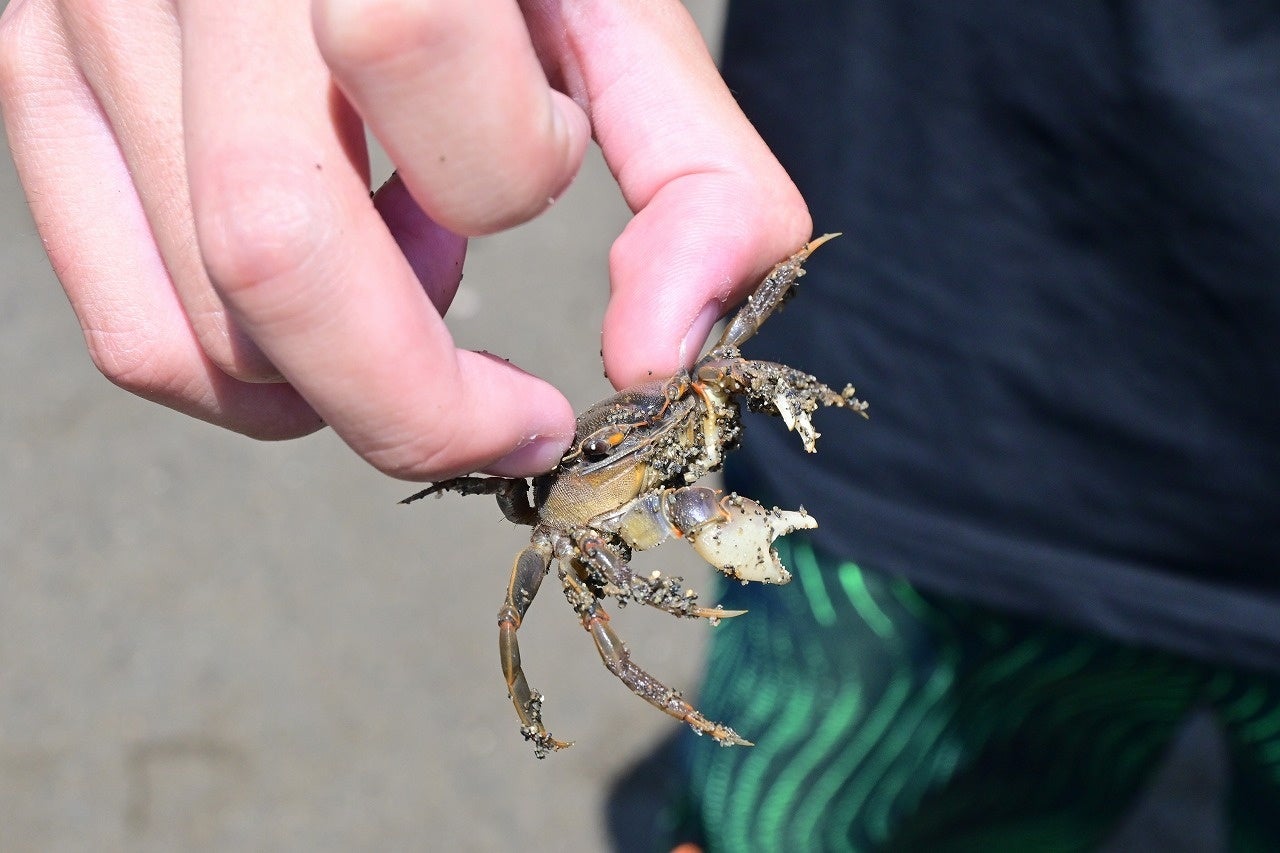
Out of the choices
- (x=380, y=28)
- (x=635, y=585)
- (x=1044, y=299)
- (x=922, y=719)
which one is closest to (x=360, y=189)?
(x=380, y=28)

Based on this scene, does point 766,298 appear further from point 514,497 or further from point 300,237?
point 300,237

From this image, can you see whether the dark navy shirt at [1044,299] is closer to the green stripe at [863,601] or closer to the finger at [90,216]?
the green stripe at [863,601]

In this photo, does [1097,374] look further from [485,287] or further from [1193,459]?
[485,287]

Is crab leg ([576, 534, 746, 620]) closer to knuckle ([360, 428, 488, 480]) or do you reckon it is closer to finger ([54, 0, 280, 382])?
knuckle ([360, 428, 488, 480])

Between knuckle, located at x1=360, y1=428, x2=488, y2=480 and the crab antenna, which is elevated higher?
knuckle, located at x1=360, y1=428, x2=488, y2=480

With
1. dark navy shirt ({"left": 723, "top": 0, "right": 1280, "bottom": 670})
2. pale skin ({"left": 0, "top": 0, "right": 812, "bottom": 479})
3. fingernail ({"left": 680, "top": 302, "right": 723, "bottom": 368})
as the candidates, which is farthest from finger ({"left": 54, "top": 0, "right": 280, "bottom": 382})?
dark navy shirt ({"left": 723, "top": 0, "right": 1280, "bottom": 670})

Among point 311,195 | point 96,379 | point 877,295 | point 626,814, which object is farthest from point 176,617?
point 311,195

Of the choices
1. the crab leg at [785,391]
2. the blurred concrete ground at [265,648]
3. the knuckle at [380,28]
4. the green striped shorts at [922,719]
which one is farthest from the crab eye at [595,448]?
the blurred concrete ground at [265,648]

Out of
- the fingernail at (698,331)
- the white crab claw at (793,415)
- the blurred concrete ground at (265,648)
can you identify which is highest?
the fingernail at (698,331)
